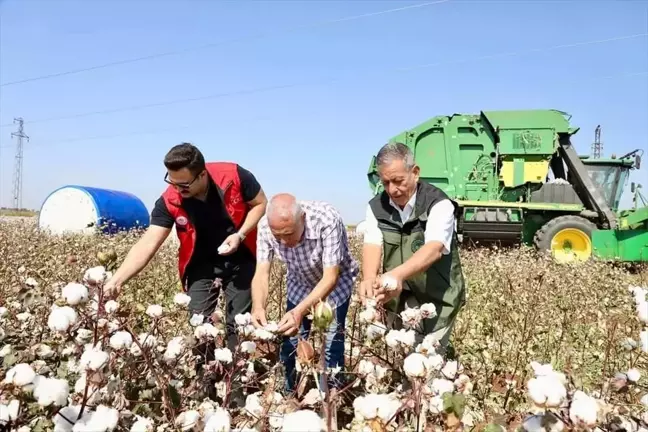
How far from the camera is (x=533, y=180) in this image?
10664mm

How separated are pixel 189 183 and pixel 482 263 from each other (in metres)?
5.23

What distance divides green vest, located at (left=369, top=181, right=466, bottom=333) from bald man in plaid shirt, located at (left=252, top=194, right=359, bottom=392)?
244 mm

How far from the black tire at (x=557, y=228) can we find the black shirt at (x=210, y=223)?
24.2 ft

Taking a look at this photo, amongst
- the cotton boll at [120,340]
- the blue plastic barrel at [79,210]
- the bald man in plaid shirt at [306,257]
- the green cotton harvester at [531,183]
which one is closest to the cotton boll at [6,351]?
the cotton boll at [120,340]

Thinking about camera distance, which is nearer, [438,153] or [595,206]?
[595,206]

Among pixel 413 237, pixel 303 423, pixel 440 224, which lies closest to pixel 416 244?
pixel 413 237

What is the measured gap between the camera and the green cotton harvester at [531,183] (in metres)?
9.39

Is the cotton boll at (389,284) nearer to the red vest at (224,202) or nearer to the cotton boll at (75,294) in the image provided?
the cotton boll at (75,294)

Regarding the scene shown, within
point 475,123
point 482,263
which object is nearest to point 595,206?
point 475,123

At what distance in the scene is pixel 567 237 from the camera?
31.3 ft

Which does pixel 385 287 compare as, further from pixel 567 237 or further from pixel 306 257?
pixel 567 237

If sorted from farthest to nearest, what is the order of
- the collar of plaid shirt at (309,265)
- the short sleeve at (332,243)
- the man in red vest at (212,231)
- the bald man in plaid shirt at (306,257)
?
the man in red vest at (212,231)
the collar of plaid shirt at (309,265)
the short sleeve at (332,243)
the bald man in plaid shirt at (306,257)

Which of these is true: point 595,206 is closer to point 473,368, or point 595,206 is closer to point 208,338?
point 473,368

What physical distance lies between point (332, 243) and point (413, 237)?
0.40m
